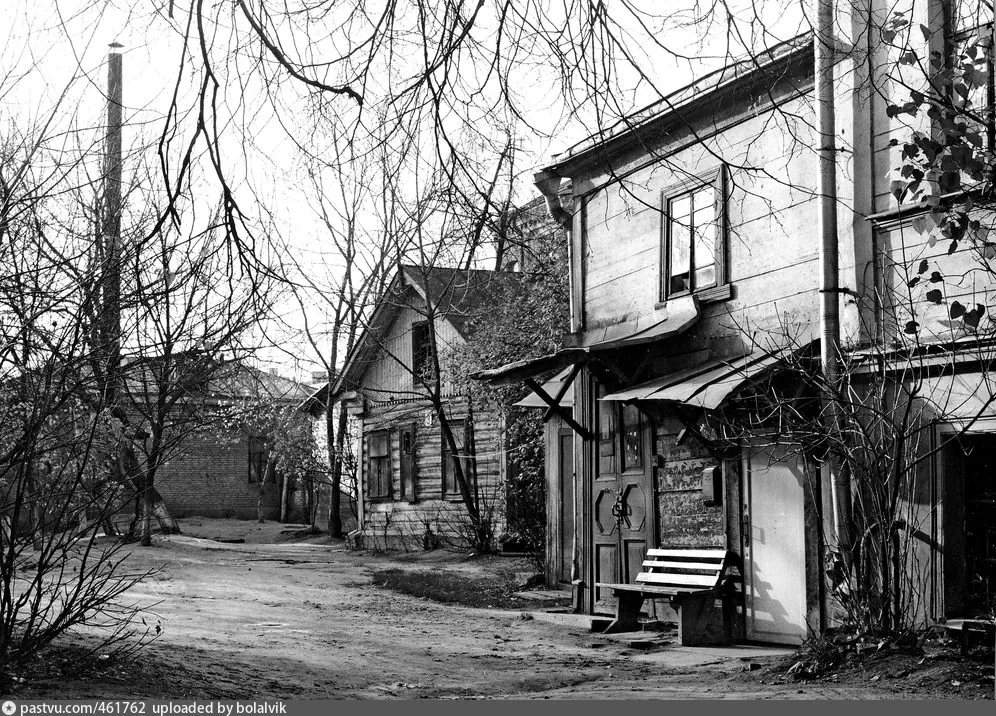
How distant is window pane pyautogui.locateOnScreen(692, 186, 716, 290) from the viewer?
474 inches

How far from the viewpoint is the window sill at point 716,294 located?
462 inches

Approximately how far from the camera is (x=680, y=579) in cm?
1148

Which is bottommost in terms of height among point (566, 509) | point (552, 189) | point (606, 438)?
point (566, 509)

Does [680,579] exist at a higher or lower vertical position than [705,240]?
lower

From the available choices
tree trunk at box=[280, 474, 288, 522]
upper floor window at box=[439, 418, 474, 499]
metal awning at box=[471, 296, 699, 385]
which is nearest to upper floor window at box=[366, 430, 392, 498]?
upper floor window at box=[439, 418, 474, 499]

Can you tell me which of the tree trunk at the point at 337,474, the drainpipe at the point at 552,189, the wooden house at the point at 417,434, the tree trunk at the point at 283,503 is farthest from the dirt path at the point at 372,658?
the tree trunk at the point at 283,503

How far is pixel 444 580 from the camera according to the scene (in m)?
17.8

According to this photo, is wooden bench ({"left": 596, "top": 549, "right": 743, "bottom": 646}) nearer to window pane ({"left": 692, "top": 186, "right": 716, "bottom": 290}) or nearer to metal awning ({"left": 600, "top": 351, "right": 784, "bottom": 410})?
metal awning ({"left": 600, "top": 351, "right": 784, "bottom": 410})

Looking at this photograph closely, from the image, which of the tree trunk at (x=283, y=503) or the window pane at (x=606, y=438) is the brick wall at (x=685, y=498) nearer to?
the window pane at (x=606, y=438)

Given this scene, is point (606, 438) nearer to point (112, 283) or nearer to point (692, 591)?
point (692, 591)

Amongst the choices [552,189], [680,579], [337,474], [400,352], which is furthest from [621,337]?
[337,474]

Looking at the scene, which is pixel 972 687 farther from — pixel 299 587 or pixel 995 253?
pixel 299 587

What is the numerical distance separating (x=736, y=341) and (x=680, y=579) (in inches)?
102

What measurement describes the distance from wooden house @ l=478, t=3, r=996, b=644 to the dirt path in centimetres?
154
